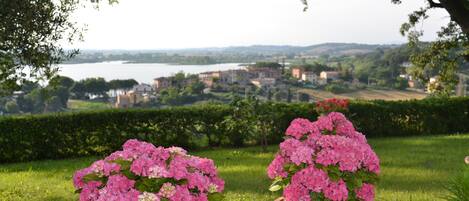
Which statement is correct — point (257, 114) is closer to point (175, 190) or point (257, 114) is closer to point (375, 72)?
point (175, 190)

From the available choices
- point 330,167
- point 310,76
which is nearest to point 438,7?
point 330,167

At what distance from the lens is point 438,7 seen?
22.7 meters

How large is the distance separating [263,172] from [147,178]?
30.1 feet

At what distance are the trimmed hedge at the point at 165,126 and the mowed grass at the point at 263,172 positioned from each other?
0.96 meters

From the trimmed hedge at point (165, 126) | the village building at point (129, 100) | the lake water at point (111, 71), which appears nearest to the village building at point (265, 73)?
the lake water at point (111, 71)

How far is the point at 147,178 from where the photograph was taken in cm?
500

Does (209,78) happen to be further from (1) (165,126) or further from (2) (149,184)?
(2) (149,184)

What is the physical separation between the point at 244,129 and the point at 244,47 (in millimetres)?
128744

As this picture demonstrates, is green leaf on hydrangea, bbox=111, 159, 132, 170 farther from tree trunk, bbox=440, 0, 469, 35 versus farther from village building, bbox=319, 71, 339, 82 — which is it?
village building, bbox=319, 71, 339, 82

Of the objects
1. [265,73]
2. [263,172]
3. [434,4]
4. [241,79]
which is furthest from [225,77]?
[263,172]

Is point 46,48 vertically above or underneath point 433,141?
above

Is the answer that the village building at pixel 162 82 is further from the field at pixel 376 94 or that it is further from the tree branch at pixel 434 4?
the tree branch at pixel 434 4

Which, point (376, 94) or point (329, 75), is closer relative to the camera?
point (376, 94)

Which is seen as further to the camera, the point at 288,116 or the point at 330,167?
the point at 288,116
